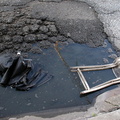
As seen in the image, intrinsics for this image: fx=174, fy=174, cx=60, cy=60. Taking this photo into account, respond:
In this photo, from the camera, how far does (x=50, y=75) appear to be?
3609 mm

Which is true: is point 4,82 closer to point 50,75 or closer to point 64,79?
point 50,75

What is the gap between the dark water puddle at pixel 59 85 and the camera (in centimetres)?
314

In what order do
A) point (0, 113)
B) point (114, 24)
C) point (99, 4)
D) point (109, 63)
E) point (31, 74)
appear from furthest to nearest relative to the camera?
point (99, 4), point (114, 24), point (109, 63), point (31, 74), point (0, 113)

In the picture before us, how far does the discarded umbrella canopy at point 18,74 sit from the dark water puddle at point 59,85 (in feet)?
0.36

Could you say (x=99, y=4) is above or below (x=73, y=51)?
above

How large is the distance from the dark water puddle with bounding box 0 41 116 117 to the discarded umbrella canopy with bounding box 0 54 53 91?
111 millimetres

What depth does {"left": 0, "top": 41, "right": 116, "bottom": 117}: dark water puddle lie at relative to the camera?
3.14 meters

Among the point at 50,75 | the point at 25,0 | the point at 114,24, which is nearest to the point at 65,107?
the point at 50,75

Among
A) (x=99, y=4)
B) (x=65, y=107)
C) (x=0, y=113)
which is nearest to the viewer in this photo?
(x=0, y=113)

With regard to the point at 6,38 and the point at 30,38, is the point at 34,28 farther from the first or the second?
the point at 6,38

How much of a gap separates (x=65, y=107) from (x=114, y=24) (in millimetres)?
2829

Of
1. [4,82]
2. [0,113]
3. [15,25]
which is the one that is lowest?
[0,113]

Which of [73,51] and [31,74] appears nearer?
[31,74]

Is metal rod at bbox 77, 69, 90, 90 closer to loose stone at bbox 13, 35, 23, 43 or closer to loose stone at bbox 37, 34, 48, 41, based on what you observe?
loose stone at bbox 37, 34, 48, 41
